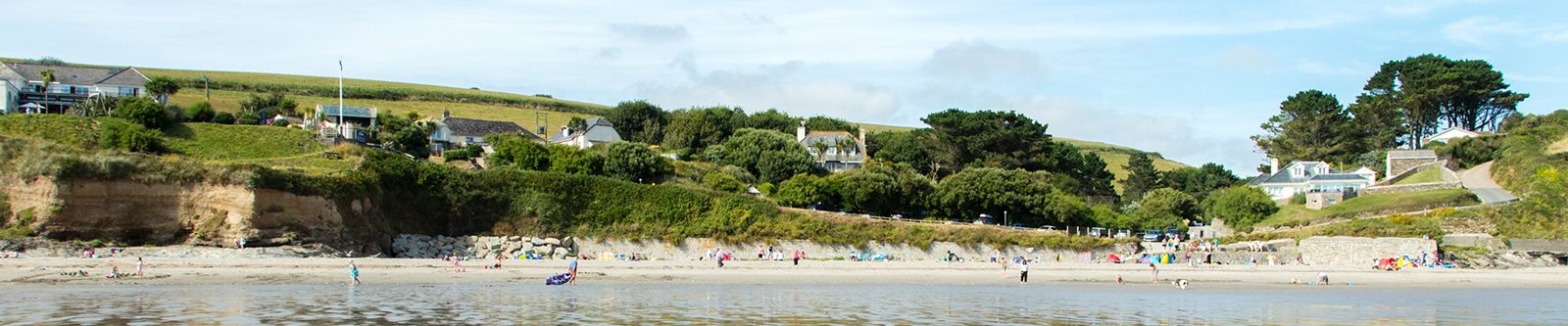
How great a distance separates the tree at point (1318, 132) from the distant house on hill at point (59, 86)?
2641 inches

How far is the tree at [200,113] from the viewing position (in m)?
57.1

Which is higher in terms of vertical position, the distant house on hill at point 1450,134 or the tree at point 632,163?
the distant house on hill at point 1450,134

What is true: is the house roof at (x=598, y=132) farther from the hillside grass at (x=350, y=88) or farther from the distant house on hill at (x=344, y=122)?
the hillside grass at (x=350, y=88)

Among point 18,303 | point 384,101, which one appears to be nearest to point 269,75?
point 384,101

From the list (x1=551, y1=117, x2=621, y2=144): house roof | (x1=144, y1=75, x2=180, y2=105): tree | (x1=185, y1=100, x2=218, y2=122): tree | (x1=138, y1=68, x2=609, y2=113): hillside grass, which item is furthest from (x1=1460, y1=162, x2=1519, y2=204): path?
(x1=138, y1=68, x2=609, y2=113): hillside grass

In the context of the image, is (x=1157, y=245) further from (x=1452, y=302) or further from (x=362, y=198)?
(x=362, y=198)

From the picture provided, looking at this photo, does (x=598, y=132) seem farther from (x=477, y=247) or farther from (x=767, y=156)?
(x=477, y=247)

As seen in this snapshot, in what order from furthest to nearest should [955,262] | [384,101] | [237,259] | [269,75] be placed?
[269,75], [384,101], [955,262], [237,259]

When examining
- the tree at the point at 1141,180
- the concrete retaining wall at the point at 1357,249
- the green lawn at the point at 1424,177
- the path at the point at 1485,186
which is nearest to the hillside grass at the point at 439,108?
the tree at the point at 1141,180

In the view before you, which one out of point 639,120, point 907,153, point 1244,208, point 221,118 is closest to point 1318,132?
point 1244,208

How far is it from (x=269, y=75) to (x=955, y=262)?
93180 mm

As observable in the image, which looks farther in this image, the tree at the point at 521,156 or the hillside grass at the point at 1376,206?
the hillside grass at the point at 1376,206

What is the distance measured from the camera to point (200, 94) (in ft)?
283

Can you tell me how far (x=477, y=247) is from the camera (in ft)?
145
